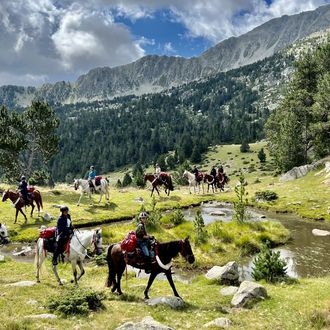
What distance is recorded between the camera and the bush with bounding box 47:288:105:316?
49.3 ft

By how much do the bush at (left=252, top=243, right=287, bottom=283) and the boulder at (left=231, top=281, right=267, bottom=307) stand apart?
4.26 metres

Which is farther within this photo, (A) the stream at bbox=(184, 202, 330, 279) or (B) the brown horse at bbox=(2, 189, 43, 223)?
(B) the brown horse at bbox=(2, 189, 43, 223)

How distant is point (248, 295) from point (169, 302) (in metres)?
3.49

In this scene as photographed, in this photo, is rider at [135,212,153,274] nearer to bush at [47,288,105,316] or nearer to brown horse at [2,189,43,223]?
bush at [47,288,105,316]

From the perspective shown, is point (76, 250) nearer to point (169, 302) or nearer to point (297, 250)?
point (169, 302)

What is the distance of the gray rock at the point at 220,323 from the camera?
46.9ft

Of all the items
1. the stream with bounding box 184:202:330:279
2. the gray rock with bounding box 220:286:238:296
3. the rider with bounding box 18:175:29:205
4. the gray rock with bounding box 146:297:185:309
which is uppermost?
the rider with bounding box 18:175:29:205

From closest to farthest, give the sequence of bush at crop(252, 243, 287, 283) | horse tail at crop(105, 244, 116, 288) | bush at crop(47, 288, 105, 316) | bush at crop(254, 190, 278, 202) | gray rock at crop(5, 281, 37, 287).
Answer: bush at crop(47, 288, 105, 316) → horse tail at crop(105, 244, 116, 288) → gray rock at crop(5, 281, 37, 287) → bush at crop(252, 243, 287, 283) → bush at crop(254, 190, 278, 202)

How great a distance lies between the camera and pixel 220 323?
14445mm

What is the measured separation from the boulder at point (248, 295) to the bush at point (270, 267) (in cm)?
426

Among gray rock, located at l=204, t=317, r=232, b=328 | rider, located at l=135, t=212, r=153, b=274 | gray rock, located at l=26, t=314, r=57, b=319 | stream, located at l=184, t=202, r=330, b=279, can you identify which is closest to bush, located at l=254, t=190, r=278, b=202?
stream, located at l=184, t=202, r=330, b=279

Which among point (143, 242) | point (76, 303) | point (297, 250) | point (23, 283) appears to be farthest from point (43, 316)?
point (297, 250)

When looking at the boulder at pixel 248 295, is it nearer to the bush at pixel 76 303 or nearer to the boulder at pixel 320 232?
the bush at pixel 76 303

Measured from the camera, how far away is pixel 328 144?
75.1 meters
